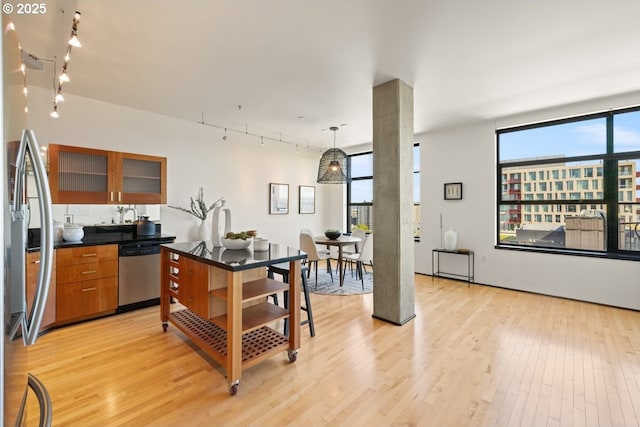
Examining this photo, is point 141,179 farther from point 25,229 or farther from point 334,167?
point 25,229

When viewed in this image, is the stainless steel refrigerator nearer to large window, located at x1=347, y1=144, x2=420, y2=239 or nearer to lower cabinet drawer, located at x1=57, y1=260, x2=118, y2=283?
lower cabinet drawer, located at x1=57, y1=260, x2=118, y2=283

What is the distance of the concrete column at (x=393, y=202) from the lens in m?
3.33

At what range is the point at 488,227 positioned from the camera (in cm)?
498

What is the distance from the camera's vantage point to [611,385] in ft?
7.13

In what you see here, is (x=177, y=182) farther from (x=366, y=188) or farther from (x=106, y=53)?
(x=366, y=188)

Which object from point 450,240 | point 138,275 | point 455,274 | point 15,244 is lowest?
point 455,274

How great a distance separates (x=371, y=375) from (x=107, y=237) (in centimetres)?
361

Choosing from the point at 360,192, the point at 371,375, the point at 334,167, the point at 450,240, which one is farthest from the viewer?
the point at 360,192

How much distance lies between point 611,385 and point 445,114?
3708 millimetres

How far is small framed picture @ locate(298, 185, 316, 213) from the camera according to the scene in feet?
22.1

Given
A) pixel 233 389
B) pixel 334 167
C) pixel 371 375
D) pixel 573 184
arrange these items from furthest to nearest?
1. pixel 334 167
2. pixel 573 184
3. pixel 371 375
4. pixel 233 389

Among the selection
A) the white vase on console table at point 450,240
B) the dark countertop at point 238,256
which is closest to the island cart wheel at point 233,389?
the dark countertop at point 238,256

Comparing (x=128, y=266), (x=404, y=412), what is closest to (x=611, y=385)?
(x=404, y=412)

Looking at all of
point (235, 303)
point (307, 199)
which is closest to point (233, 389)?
→ point (235, 303)
